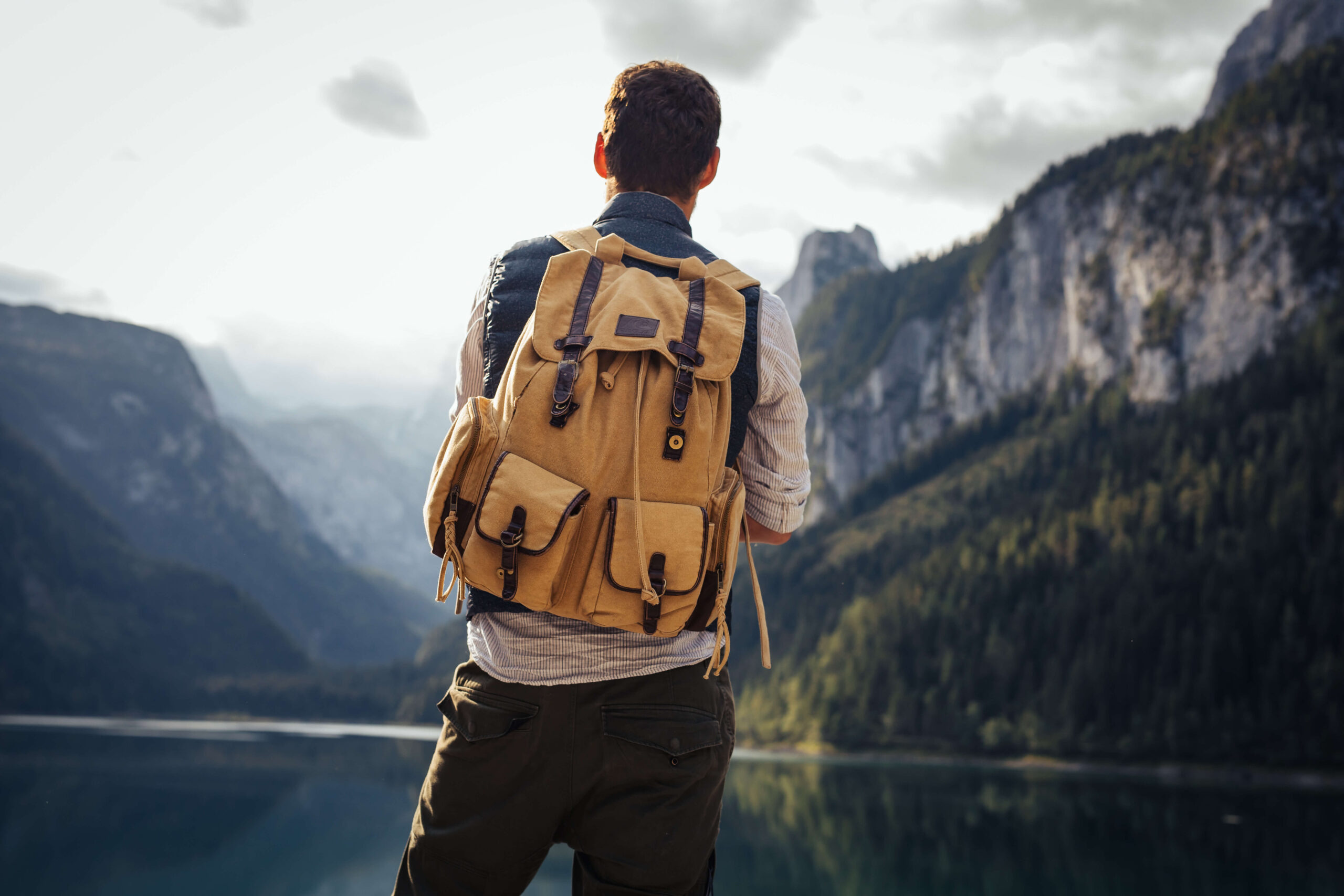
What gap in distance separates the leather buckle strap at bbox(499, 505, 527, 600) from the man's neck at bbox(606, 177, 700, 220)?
3.09 feet

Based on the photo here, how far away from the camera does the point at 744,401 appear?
2.44 m

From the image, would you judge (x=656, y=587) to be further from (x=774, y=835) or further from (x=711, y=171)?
(x=774, y=835)

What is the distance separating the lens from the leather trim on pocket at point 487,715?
228 centimetres

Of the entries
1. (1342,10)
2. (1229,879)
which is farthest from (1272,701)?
(1342,10)

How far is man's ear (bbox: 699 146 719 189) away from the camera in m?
2.75

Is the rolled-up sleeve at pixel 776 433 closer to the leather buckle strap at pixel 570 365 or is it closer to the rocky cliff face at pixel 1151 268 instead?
the leather buckle strap at pixel 570 365

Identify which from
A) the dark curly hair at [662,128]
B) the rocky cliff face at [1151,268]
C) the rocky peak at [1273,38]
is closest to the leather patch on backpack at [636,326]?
the dark curly hair at [662,128]

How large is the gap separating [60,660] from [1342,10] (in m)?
202

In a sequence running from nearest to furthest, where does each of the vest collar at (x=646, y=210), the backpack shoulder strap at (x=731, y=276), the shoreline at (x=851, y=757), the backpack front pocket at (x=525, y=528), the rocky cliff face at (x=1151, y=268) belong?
the backpack front pocket at (x=525, y=528)
the backpack shoulder strap at (x=731, y=276)
the vest collar at (x=646, y=210)
the shoreline at (x=851, y=757)
the rocky cliff face at (x=1151, y=268)

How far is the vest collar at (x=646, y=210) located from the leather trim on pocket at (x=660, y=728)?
3.80 ft

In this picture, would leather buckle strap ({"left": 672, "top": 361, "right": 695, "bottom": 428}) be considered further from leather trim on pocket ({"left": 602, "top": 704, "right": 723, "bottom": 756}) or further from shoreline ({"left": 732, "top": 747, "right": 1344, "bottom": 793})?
shoreline ({"left": 732, "top": 747, "right": 1344, "bottom": 793})

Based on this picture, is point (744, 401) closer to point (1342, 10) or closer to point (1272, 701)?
point (1272, 701)

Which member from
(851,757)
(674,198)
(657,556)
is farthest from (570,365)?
(851,757)

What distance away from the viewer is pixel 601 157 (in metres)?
2.80
